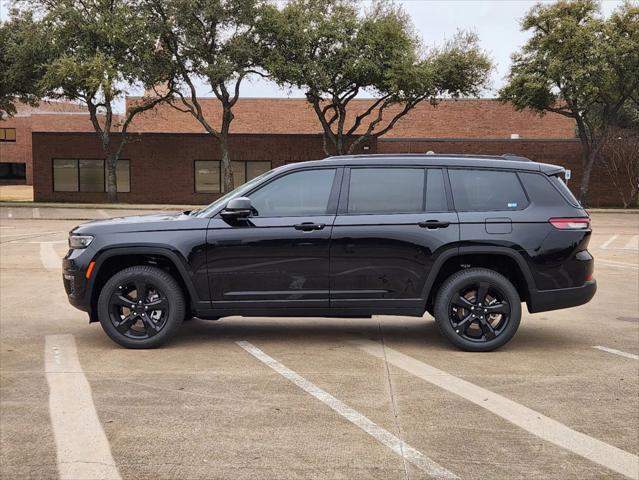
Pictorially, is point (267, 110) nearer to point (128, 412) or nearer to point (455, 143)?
point (455, 143)

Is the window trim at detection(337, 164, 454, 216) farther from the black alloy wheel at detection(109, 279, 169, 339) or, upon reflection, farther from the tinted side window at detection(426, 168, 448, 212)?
the black alloy wheel at detection(109, 279, 169, 339)

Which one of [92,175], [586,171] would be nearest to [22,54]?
[92,175]

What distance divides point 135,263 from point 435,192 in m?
3.01

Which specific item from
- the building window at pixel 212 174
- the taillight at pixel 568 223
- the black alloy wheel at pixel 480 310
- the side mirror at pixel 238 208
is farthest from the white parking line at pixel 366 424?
the building window at pixel 212 174

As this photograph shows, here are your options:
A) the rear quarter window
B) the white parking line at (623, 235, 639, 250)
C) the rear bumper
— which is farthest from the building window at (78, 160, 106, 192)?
the rear bumper

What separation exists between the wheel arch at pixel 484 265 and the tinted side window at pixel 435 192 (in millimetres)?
459

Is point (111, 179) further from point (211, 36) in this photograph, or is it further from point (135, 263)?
point (135, 263)

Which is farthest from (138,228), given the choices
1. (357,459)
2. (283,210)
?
(357,459)

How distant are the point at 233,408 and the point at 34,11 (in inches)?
1474

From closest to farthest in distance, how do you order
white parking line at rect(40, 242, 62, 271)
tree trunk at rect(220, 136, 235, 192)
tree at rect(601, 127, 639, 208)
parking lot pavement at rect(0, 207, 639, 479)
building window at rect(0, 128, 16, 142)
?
parking lot pavement at rect(0, 207, 639, 479) < white parking line at rect(40, 242, 62, 271) < tree trunk at rect(220, 136, 235, 192) < tree at rect(601, 127, 639, 208) < building window at rect(0, 128, 16, 142)

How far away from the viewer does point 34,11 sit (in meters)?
36.7

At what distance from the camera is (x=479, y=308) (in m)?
6.54

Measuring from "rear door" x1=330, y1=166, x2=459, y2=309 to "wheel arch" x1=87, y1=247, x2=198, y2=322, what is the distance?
1.42 meters

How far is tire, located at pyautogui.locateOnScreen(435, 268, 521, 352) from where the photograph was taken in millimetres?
6469
